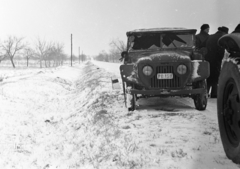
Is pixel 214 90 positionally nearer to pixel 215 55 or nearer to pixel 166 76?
pixel 215 55

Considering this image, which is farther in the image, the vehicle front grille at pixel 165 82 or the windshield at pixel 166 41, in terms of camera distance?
the windshield at pixel 166 41

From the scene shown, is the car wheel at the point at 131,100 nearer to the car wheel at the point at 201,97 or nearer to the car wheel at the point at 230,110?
the car wheel at the point at 201,97

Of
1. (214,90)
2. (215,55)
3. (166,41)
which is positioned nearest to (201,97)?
(166,41)

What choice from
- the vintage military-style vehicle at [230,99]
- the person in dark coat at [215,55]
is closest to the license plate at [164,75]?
the vintage military-style vehicle at [230,99]

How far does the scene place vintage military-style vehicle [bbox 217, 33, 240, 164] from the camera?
2.04m

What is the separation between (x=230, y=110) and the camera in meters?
2.20

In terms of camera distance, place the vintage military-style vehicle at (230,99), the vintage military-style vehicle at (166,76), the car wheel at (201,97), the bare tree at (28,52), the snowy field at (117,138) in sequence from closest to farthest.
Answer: the vintage military-style vehicle at (230,99) < the snowy field at (117,138) < the vintage military-style vehicle at (166,76) < the car wheel at (201,97) < the bare tree at (28,52)

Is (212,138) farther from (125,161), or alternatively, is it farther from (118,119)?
(118,119)

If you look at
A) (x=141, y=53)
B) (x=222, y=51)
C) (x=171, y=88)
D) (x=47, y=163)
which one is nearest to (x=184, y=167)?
(x=171, y=88)

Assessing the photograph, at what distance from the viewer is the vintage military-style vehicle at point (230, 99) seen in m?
2.04

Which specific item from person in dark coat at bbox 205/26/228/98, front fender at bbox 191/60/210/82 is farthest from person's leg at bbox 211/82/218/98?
front fender at bbox 191/60/210/82

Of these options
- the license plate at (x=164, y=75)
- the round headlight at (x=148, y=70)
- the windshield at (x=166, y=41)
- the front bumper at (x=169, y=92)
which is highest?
the windshield at (x=166, y=41)

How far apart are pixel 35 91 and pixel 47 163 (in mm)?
7689

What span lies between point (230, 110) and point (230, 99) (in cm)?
11
